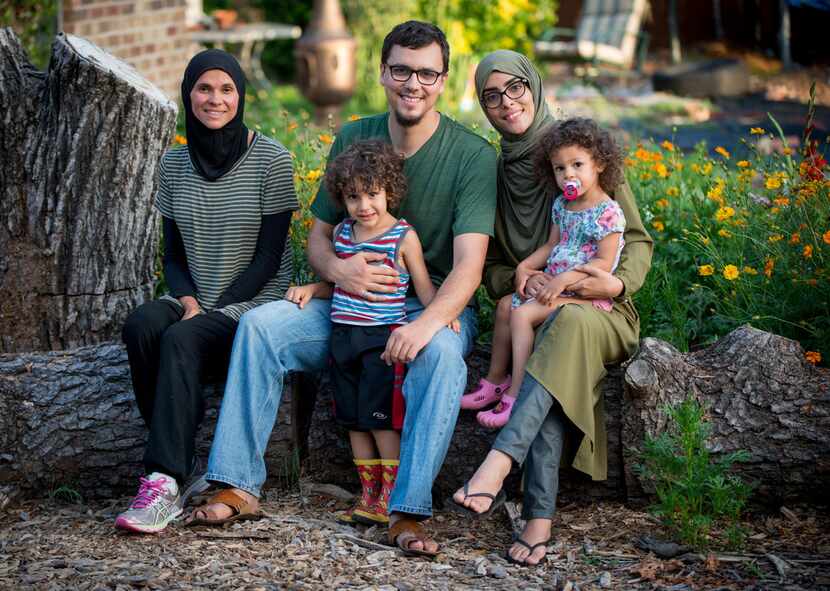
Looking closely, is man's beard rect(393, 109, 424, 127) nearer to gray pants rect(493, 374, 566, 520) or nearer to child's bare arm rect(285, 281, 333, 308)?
child's bare arm rect(285, 281, 333, 308)

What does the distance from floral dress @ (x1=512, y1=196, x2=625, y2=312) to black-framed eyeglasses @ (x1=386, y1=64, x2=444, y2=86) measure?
0.63 m

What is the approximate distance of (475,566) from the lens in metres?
3.09

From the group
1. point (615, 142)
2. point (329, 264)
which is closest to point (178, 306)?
point (329, 264)

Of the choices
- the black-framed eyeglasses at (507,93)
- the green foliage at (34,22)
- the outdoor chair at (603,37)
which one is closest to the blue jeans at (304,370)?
the black-framed eyeglasses at (507,93)

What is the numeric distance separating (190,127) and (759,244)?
2.19m

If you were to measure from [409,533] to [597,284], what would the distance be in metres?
1.01

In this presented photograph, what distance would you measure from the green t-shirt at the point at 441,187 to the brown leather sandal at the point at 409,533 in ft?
2.94

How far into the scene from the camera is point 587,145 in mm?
3348

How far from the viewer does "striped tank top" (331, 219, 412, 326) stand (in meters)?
3.45

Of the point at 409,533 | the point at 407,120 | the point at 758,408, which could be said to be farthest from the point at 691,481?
the point at 407,120

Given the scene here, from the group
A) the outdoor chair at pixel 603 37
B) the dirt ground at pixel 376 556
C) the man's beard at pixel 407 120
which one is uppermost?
the outdoor chair at pixel 603 37

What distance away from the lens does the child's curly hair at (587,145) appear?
3.36m

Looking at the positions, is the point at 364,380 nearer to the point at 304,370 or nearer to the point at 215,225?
the point at 304,370

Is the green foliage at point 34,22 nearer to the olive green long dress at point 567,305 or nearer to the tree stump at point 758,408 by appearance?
the olive green long dress at point 567,305
